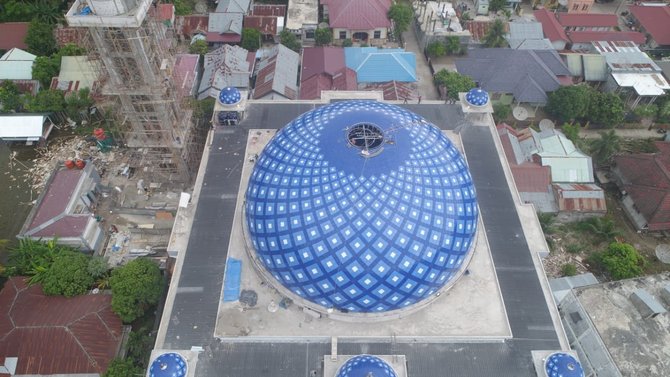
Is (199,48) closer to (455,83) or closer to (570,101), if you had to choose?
(455,83)

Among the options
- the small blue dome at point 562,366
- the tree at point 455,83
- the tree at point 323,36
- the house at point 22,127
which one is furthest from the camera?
the tree at point 323,36

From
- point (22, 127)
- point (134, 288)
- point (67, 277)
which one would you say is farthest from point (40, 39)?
point (134, 288)

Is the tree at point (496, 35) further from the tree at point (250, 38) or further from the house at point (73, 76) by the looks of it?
the house at point (73, 76)

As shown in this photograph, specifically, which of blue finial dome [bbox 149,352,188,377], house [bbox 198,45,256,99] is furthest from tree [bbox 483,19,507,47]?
blue finial dome [bbox 149,352,188,377]

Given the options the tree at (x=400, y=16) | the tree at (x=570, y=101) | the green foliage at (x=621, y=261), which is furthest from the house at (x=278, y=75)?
the green foliage at (x=621, y=261)

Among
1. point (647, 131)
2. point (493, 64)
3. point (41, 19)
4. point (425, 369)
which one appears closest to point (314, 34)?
point (493, 64)

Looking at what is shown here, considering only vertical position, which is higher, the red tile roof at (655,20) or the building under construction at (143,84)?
the red tile roof at (655,20)

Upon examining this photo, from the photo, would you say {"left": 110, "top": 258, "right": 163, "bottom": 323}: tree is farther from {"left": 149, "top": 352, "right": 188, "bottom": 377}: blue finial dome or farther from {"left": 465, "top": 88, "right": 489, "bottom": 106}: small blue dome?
{"left": 465, "top": 88, "right": 489, "bottom": 106}: small blue dome
